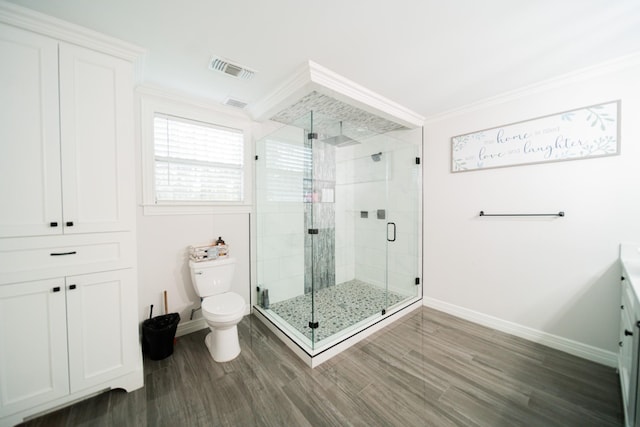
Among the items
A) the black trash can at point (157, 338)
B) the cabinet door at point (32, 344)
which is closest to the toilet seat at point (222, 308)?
the black trash can at point (157, 338)

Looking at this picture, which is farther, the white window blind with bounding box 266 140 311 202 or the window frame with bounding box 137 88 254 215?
the white window blind with bounding box 266 140 311 202

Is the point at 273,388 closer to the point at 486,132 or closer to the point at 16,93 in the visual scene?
the point at 16,93

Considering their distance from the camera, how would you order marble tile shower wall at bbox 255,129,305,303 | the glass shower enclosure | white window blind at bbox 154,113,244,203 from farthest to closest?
marble tile shower wall at bbox 255,129,305,303 → the glass shower enclosure → white window blind at bbox 154,113,244,203

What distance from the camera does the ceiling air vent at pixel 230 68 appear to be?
1802 millimetres

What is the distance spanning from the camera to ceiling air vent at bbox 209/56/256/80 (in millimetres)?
1802

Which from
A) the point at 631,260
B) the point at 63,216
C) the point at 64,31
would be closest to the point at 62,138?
the point at 63,216

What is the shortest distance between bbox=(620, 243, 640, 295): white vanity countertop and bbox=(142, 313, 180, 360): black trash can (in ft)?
10.3

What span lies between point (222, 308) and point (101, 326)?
77 cm

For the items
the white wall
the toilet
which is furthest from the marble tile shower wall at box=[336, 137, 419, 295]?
the toilet

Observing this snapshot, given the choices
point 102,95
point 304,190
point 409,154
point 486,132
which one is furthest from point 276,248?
point 486,132

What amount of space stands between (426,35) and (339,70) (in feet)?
2.22

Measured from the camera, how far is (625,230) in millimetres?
1765

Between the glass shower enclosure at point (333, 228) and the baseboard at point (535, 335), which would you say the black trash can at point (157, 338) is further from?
the baseboard at point (535, 335)

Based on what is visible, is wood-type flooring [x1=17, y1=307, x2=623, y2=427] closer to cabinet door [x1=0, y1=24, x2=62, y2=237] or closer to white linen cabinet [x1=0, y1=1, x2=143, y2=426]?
white linen cabinet [x1=0, y1=1, x2=143, y2=426]
